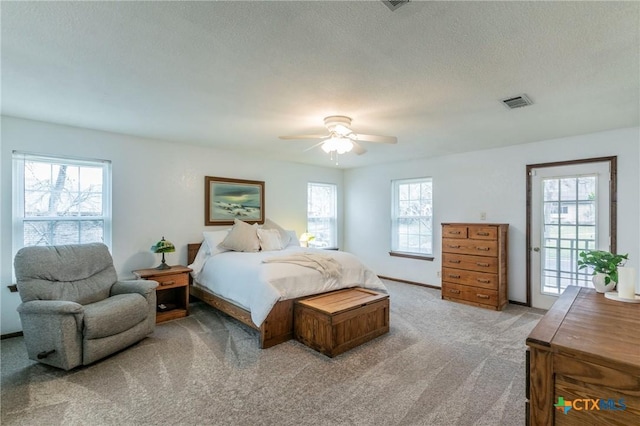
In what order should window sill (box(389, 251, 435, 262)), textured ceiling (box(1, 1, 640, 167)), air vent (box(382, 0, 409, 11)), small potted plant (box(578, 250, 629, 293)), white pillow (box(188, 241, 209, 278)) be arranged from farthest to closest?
1. window sill (box(389, 251, 435, 262))
2. white pillow (box(188, 241, 209, 278))
3. small potted plant (box(578, 250, 629, 293))
4. textured ceiling (box(1, 1, 640, 167))
5. air vent (box(382, 0, 409, 11))

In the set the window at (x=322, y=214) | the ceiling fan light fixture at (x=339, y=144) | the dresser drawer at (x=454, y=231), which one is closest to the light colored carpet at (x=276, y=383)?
the dresser drawer at (x=454, y=231)

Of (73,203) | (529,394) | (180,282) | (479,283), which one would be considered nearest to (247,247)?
(180,282)

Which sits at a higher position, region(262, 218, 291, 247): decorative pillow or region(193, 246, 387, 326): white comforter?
region(262, 218, 291, 247): decorative pillow

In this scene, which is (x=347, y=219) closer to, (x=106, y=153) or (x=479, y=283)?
(x=479, y=283)

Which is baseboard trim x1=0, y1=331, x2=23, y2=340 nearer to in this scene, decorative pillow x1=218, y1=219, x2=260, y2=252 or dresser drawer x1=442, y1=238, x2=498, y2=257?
decorative pillow x1=218, y1=219, x2=260, y2=252

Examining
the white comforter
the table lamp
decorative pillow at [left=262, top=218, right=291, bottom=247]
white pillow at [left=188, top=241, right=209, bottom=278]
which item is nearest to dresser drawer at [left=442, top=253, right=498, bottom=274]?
the white comforter

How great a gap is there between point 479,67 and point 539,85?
698 mm

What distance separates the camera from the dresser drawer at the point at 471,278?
4.22 meters

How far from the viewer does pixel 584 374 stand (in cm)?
106

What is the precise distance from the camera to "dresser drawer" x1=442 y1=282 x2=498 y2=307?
166 inches

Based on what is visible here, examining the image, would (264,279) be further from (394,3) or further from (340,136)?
(394,3)

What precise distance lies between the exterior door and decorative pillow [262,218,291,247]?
3.67 metres

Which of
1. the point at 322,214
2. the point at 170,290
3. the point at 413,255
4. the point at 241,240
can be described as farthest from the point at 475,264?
the point at 170,290

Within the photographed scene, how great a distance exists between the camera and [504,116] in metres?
3.16
